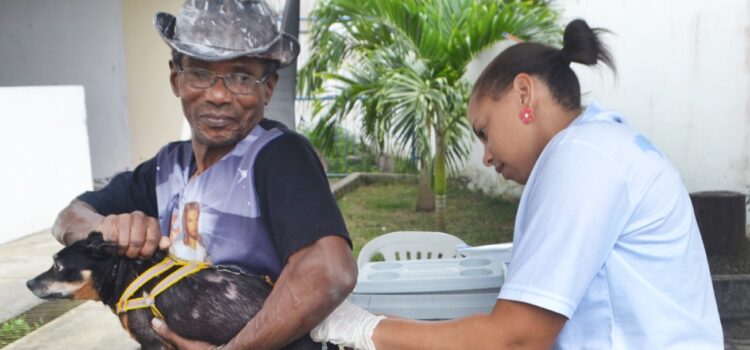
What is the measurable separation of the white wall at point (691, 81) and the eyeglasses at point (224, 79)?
4920mm

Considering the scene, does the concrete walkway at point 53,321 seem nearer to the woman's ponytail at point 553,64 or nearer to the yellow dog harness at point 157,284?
the yellow dog harness at point 157,284

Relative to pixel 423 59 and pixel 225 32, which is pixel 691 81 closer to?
pixel 423 59

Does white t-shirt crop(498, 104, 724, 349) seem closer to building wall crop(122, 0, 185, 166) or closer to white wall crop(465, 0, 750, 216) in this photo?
white wall crop(465, 0, 750, 216)

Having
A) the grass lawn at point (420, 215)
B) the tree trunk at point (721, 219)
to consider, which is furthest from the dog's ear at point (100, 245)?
the grass lawn at point (420, 215)

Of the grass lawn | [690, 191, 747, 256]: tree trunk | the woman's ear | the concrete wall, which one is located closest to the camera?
the woman's ear

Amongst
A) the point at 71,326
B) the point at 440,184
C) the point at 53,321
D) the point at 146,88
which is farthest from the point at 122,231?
the point at 146,88

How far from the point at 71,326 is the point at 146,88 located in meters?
6.02

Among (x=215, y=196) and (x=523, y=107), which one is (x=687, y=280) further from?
(x=215, y=196)

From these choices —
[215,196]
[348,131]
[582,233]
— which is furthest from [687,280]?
[348,131]

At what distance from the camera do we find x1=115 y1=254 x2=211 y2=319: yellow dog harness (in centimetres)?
193

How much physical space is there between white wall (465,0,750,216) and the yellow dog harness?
509cm

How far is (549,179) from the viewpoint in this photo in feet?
5.40

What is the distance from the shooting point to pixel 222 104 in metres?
1.94

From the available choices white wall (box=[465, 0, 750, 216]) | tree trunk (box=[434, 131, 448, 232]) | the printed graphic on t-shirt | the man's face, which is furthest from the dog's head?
tree trunk (box=[434, 131, 448, 232])
